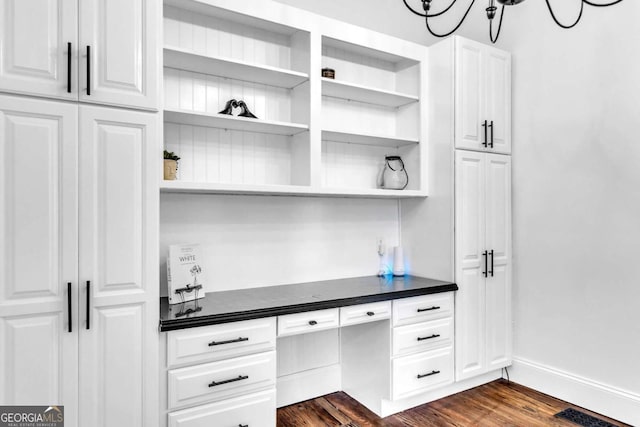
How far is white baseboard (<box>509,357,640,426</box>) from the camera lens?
2502 millimetres

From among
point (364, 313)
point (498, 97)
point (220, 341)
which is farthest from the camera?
point (498, 97)

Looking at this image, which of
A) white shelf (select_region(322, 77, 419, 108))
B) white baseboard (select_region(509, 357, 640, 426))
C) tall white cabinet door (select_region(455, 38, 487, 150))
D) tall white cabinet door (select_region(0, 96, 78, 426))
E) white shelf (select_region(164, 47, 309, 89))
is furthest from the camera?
tall white cabinet door (select_region(455, 38, 487, 150))

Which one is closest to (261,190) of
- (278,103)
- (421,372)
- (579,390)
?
(278,103)

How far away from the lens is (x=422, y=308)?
270 centimetres

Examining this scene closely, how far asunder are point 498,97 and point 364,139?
1.09 meters

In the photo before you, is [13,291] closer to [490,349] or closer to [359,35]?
[359,35]

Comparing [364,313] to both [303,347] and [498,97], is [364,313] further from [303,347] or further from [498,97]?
[498,97]

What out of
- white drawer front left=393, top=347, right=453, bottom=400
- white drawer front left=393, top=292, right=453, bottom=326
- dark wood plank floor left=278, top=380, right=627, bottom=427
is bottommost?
dark wood plank floor left=278, top=380, right=627, bottom=427

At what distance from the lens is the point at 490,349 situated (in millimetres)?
3002

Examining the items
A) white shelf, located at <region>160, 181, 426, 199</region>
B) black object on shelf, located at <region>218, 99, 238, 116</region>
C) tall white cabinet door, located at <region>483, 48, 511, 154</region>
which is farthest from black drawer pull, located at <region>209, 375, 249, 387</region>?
tall white cabinet door, located at <region>483, 48, 511, 154</region>

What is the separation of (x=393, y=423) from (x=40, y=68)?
8.64 feet

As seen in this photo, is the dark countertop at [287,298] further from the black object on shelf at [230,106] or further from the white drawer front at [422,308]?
the black object on shelf at [230,106]

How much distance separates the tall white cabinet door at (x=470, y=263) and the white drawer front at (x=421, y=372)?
4.3 inches

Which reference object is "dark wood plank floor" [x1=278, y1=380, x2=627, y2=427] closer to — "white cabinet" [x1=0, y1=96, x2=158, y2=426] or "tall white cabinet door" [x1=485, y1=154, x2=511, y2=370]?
"tall white cabinet door" [x1=485, y1=154, x2=511, y2=370]
